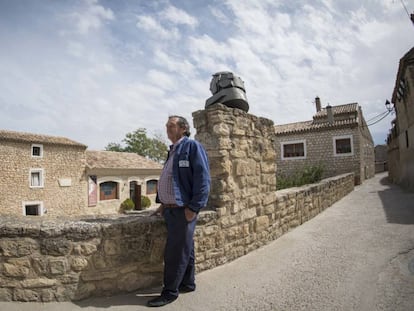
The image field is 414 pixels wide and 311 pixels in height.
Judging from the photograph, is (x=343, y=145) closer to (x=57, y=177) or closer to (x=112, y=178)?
(x=112, y=178)

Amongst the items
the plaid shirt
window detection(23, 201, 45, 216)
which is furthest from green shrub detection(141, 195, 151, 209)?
the plaid shirt

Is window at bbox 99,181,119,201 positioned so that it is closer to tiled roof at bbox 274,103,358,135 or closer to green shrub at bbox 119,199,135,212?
green shrub at bbox 119,199,135,212

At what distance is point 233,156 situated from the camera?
3254 millimetres

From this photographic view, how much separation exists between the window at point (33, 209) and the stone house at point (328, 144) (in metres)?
15.8

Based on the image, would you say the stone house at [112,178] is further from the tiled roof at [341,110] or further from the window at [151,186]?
the tiled roof at [341,110]

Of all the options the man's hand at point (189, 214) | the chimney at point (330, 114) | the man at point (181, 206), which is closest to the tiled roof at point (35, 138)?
the man at point (181, 206)

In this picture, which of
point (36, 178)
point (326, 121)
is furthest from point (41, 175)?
point (326, 121)

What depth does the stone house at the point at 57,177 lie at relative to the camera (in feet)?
49.4

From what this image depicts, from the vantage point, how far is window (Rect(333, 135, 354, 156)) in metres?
15.7

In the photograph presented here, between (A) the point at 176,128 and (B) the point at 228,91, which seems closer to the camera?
(A) the point at 176,128

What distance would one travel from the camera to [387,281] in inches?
96.8

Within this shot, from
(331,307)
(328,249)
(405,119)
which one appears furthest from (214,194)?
(405,119)

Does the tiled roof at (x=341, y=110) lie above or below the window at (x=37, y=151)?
above

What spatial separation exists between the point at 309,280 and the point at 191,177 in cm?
A: 159
